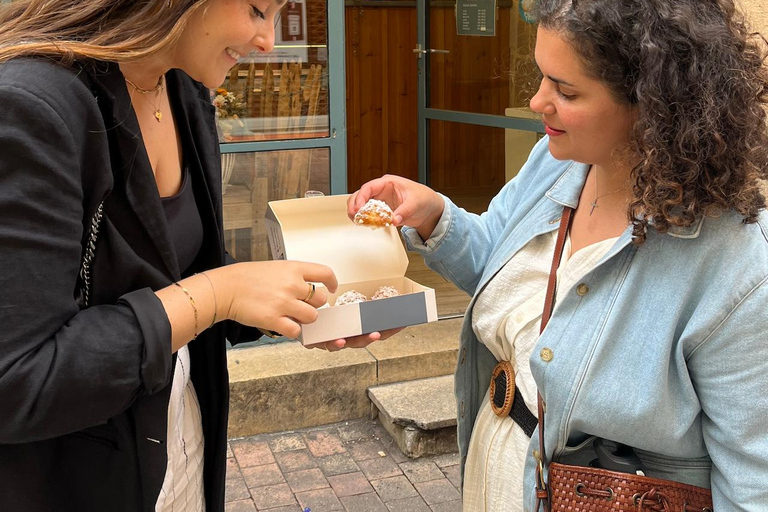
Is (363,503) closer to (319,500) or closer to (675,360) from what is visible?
(319,500)

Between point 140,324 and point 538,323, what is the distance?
855 millimetres

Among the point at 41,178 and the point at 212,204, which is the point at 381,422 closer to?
the point at 212,204

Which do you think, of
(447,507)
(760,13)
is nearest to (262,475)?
(447,507)

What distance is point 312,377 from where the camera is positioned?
4.19 m

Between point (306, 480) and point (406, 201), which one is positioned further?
point (306, 480)

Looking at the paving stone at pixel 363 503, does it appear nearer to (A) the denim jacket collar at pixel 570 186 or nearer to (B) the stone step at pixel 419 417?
(B) the stone step at pixel 419 417

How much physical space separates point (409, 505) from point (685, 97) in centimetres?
269

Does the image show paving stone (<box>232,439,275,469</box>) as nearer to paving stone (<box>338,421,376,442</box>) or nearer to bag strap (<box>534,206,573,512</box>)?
paving stone (<box>338,421,376,442</box>)

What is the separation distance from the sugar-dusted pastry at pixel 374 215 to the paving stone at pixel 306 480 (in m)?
2.11

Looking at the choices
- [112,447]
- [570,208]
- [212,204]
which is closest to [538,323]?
[570,208]

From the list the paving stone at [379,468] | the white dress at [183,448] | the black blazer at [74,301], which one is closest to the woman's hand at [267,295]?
the black blazer at [74,301]

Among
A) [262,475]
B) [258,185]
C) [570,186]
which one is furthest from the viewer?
[258,185]

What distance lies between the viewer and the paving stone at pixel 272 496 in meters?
3.64

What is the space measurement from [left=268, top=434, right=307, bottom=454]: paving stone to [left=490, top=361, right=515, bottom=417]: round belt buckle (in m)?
2.37
